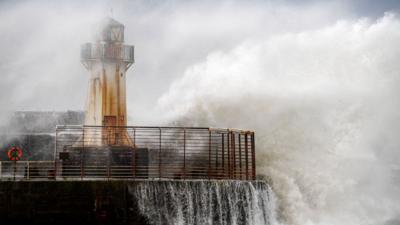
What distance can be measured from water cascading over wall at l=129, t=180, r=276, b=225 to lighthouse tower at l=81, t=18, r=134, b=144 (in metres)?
7.60

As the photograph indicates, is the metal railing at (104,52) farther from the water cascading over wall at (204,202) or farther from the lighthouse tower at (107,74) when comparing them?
the water cascading over wall at (204,202)

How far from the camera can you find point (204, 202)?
24453 millimetres

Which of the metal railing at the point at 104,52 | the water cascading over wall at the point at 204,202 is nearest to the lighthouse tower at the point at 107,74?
the metal railing at the point at 104,52

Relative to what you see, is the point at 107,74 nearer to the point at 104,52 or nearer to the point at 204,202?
the point at 104,52

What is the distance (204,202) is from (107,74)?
31.6ft

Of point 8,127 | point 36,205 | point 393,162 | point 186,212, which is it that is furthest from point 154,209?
point 8,127

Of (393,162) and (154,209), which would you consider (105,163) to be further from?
(393,162)

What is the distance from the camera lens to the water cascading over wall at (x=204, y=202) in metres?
23.9

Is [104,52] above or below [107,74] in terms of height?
above

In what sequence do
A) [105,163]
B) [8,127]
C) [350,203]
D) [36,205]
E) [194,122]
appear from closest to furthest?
[36,205], [105,163], [350,203], [194,122], [8,127]

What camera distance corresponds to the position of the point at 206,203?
24484 millimetres

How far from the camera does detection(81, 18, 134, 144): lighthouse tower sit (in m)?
31.0

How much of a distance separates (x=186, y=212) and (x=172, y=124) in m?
12.5

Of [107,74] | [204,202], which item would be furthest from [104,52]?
[204,202]
